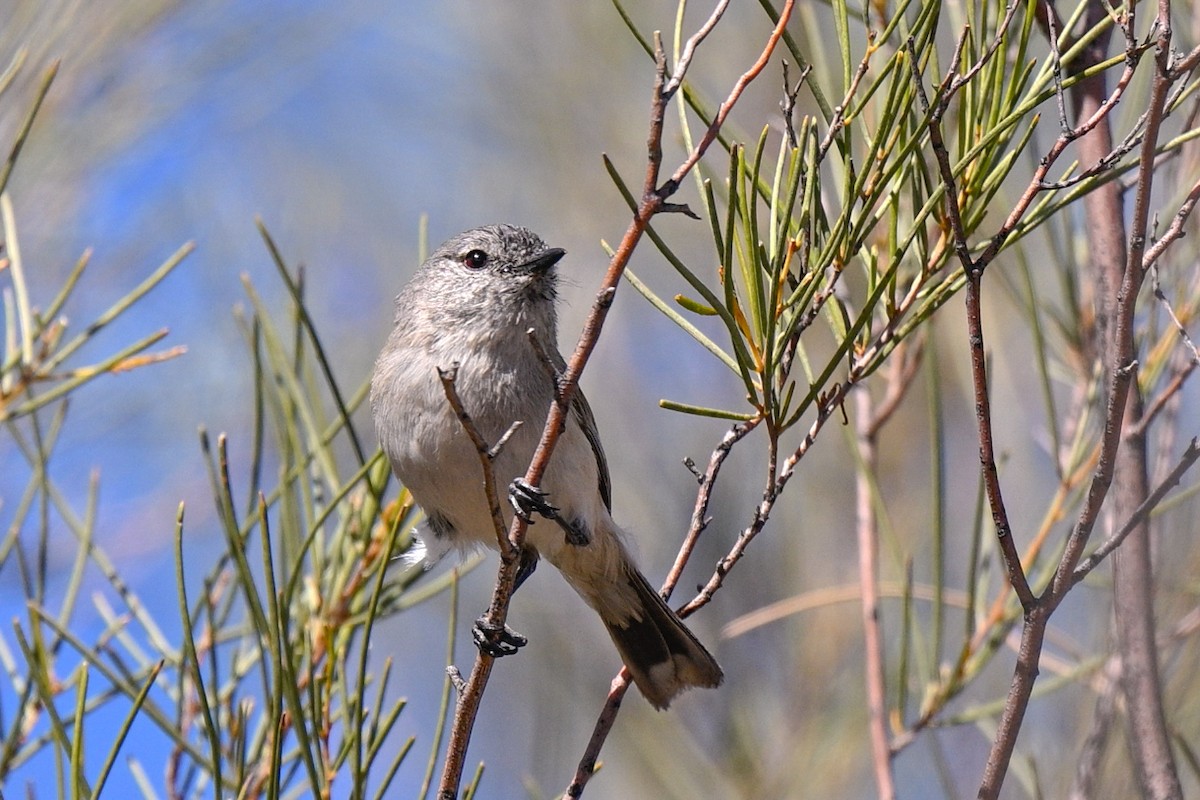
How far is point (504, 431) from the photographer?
248 centimetres

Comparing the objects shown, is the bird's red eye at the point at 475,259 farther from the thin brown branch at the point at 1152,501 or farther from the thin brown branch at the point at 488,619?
the thin brown branch at the point at 1152,501

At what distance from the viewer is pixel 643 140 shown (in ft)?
13.4

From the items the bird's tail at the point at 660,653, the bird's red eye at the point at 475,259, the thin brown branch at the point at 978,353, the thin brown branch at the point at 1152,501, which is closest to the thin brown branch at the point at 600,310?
the thin brown branch at the point at 978,353

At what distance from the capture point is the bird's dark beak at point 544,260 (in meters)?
2.67

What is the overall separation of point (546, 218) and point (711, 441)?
107 centimetres

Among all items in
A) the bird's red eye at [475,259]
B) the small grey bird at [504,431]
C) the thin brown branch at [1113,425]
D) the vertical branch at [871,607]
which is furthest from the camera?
the bird's red eye at [475,259]

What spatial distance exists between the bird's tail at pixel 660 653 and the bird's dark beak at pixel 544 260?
0.73m

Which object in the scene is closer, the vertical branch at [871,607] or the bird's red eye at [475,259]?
the vertical branch at [871,607]

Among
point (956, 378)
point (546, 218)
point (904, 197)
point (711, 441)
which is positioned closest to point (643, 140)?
point (546, 218)

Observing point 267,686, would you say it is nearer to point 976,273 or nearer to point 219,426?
point 976,273

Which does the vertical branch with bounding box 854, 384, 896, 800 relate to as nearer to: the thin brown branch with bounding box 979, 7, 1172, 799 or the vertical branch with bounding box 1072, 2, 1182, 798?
the vertical branch with bounding box 1072, 2, 1182, 798

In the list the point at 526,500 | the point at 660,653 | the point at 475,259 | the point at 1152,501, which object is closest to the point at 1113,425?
the point at 1152,501

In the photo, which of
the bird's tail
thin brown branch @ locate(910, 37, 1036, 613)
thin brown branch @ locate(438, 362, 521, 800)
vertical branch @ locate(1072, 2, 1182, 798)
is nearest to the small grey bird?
the bird's tail

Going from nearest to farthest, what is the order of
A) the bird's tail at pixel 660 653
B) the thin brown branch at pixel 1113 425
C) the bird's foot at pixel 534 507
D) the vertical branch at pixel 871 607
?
the thin brown branch at pixel 1113 425
the bird's foot at pixel 534 507
the vertical branch at pixel 871 607
the bird's tail at pixel 660 653
